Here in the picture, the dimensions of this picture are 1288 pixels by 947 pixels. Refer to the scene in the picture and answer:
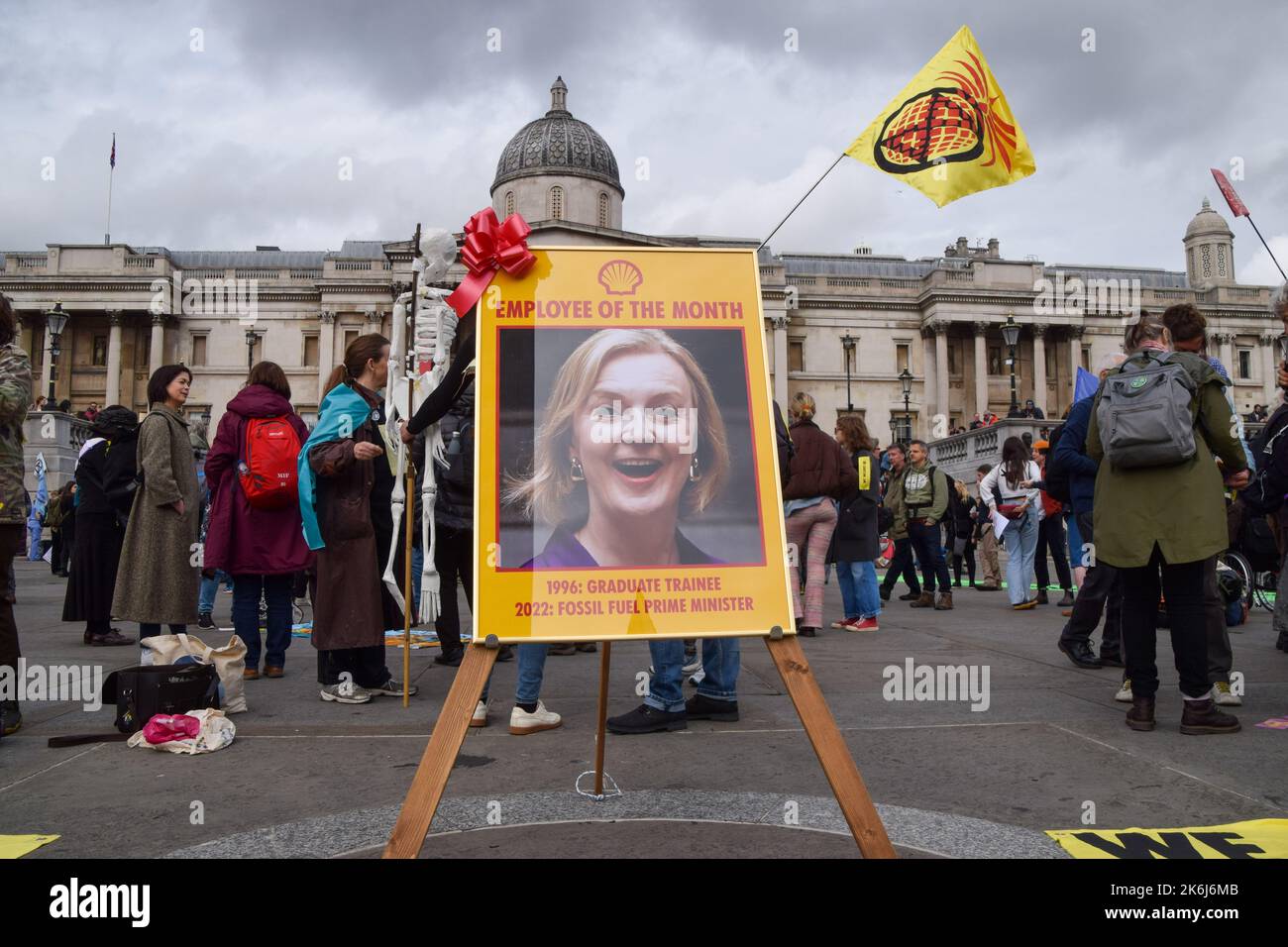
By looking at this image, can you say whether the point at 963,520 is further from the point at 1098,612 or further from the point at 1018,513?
the point at 1098,612

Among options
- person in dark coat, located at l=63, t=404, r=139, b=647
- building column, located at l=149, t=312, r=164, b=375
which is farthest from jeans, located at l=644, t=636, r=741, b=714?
building column, located at l=149, t=312, r=164, b=375

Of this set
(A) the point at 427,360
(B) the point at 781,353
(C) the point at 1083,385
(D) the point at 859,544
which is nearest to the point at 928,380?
(B) the point at 781,353

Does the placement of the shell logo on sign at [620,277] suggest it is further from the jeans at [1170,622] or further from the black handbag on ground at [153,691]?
the black handbag on ground at [153,691]

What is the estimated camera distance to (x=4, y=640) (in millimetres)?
4398

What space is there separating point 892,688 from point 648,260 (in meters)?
3.58

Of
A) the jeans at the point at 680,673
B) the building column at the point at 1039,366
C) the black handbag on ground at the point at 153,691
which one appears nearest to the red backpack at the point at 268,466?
the black handbag on ground at the point at 153,691

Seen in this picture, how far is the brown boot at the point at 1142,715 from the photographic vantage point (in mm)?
4418

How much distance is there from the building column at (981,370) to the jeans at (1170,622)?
55.5 m

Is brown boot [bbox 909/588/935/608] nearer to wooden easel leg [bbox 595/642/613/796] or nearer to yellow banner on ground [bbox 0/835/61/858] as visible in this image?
wooden easel leg [bbox 595/642/613/796]

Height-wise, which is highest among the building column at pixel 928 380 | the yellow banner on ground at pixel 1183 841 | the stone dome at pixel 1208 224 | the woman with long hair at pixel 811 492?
the stone dome at pixel 1208 224

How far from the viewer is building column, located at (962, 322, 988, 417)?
57500 mm
